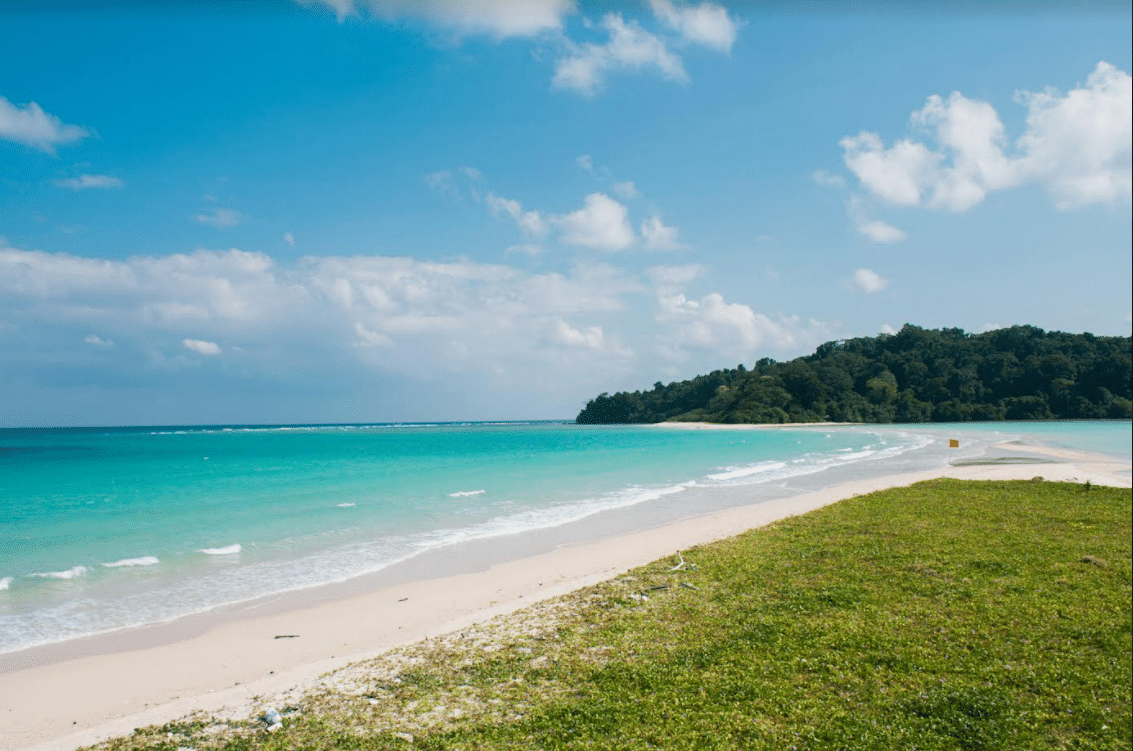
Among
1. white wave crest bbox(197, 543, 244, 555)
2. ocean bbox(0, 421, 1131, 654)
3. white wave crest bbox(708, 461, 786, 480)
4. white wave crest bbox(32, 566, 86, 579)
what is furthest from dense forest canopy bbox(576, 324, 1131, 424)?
white wave crest bbox(32, 566, 86, 579)

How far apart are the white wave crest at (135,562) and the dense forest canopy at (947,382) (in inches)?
5818

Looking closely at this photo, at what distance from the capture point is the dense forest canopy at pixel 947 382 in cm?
12588

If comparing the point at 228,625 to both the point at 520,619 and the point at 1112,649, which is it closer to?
the point at 520,619

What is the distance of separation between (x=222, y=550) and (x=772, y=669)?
56.5 ft

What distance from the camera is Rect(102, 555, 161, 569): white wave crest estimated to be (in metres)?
16.8

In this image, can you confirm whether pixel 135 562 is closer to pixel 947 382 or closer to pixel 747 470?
pixel 747 470

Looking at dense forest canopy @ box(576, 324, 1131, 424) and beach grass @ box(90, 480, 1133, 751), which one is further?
dense forest canopy @ box(576, 324, 1131, 424)

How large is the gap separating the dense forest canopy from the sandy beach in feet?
479

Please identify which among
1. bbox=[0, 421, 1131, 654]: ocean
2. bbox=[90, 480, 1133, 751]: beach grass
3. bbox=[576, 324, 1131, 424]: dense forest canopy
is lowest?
bbox=[0, 421, 1131, 654]: ocean

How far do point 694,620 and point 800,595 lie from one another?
2.31m

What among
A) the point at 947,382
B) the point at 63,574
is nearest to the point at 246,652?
the point at 63,574

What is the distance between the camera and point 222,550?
727 inches

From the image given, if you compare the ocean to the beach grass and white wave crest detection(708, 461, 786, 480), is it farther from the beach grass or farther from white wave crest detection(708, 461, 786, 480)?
the beach grass

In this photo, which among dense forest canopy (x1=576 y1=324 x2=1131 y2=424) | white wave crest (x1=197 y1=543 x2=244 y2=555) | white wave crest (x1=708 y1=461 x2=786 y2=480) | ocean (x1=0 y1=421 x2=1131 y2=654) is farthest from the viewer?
dense forest canopy (x1=576 y1=324 x2=1131 y2=424)
